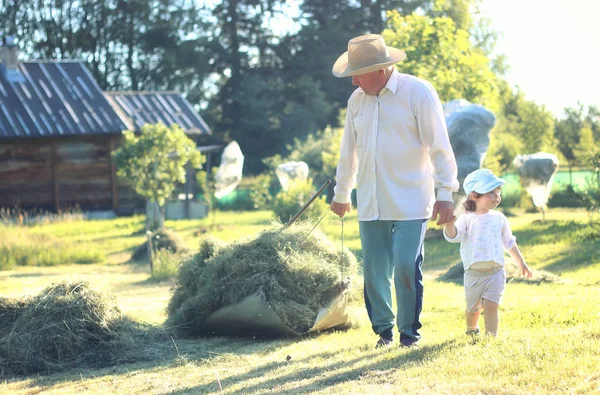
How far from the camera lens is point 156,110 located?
96.2 ft

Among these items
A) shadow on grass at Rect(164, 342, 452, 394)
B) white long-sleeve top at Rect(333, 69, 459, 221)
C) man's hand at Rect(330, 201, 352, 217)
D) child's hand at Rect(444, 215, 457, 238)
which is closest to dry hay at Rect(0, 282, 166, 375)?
shadow on grass at Rect(164, 342, 452, 394)

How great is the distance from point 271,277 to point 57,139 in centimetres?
2038

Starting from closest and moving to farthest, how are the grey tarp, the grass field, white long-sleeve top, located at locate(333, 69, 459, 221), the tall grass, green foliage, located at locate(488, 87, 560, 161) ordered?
the grass field, white long-sleeve top, located at locate(333, 69, 459, 221), the grey tarp, the tall grass, green foliage, located at locate(488, 87, 560, 161)

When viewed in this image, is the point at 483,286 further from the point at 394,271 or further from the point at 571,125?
the point at 571,125

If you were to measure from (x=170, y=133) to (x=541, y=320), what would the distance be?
466 inches

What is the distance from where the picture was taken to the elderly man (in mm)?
6074

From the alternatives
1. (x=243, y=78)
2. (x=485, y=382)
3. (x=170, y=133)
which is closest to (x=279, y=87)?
(x=243, y=78)

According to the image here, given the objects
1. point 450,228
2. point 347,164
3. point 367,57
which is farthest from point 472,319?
point 367,57

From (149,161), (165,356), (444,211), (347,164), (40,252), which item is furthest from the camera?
(149,161)

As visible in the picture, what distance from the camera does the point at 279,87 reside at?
41656mm

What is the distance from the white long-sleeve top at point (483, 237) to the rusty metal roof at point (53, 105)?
68.9 feet

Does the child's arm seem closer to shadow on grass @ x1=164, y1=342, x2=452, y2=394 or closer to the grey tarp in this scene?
shadow on grass @ x1=164, y1=342, x2=452, y2=394

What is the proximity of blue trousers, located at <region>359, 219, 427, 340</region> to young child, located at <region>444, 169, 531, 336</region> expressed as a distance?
260mm

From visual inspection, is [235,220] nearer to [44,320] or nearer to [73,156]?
[73,156]
